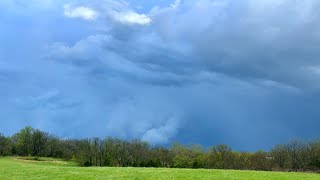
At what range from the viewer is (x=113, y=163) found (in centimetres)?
9812

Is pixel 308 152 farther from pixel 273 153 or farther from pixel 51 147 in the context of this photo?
pixel 51 147

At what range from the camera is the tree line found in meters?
84.1

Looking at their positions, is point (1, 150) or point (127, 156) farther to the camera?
point (1, 150)

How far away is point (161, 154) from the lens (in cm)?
10188

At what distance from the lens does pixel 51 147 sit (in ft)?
443

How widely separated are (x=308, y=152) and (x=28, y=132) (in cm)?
8910

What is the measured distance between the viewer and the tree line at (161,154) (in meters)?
84.1

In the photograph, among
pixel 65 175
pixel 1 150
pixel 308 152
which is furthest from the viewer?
pixel 1 150

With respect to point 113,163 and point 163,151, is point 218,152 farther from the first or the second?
point 113,163

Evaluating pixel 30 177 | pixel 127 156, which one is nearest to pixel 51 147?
pixel 127 156

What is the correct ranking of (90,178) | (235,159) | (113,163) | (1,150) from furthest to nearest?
(1,150), (113,163), (235,159), (90,178)

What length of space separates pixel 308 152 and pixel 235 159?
602 inches

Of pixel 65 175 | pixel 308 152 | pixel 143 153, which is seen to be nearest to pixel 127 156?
pixel 143 153

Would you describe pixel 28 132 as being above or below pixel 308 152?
above
